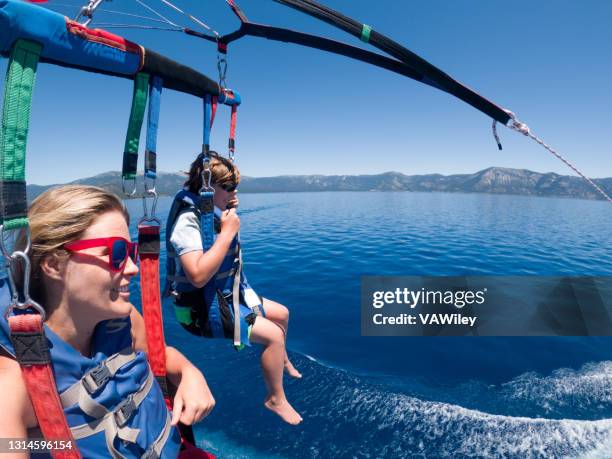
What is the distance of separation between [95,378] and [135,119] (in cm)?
173

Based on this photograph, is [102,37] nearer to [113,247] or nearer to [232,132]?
[113,247]

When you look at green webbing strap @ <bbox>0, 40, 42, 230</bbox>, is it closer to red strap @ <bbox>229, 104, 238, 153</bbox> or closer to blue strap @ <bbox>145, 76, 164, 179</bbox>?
blue strap @ <bbox>145, 76, 164, 179</bbox>

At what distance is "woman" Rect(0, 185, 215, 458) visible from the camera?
4.62 ft

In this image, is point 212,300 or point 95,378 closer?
point 95,378

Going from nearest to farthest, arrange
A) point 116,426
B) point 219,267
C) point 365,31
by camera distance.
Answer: point 116,426 < point 365,31 < point 219,267

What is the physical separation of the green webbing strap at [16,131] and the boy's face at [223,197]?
180cm

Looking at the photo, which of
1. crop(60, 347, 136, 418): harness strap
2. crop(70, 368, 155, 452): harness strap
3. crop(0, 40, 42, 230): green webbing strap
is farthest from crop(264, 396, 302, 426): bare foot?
crop(0, 40, 42, 230): green webbing strap

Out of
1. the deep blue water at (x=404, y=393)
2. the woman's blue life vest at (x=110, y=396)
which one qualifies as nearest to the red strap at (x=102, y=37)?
the woman's blue life vest at (x=110, y=396)

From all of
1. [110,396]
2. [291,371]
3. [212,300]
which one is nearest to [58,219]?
[110,396]

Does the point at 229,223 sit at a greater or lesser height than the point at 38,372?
greater

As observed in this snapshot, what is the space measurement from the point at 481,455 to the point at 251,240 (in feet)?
59.5

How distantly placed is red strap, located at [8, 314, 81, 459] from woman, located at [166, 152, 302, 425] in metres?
1.35

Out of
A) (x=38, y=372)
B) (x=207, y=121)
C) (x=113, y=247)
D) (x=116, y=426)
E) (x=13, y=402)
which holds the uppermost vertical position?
(x=207, y=121)

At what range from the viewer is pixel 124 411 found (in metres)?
1.69
